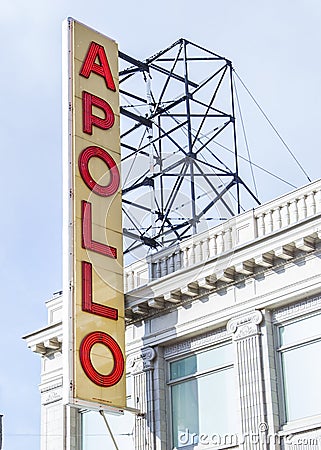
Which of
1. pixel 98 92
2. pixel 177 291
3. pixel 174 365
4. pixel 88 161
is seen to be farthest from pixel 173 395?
pixel 98 92

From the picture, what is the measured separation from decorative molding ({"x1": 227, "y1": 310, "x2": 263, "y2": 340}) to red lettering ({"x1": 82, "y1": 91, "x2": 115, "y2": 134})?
717 cm

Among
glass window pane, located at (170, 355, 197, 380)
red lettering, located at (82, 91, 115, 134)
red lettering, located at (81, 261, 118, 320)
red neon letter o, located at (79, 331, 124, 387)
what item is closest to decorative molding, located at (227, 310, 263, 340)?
glass window pane, located at (170, 355, 197, 380)

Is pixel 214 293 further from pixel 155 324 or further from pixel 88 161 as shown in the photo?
pixel 88 161

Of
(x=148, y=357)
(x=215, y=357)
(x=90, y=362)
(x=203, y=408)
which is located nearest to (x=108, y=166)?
(x=148, y=357)

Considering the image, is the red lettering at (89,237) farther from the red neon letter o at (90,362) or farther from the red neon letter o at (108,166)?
the red neon letter o at (90,362)

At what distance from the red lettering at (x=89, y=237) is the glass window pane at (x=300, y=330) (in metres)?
5.56

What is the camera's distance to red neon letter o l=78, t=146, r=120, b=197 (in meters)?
31.5

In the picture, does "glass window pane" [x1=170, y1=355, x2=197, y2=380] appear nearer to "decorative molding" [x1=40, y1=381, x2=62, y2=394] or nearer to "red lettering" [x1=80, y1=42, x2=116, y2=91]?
"decorative molding" [x1=40, y1=381, x2=62, y2=394]

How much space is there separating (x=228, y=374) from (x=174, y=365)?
205 centimetres

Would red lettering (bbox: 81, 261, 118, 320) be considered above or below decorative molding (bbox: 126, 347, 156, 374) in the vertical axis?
above

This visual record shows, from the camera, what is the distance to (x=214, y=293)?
30219 millimetres

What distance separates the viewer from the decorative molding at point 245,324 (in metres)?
28.7

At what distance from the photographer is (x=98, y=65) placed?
3366cm

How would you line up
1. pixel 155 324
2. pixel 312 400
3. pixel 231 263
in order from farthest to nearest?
pixel 155 324, pixel 231 263, pixel 312 400
